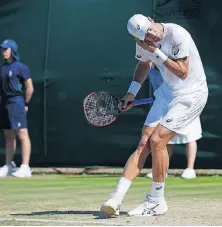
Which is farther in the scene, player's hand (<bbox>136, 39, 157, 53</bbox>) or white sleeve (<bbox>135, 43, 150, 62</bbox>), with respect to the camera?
white sleeve (<bbox>135, 43, 150, 62</bbox>)

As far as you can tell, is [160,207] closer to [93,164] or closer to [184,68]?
[184,68]

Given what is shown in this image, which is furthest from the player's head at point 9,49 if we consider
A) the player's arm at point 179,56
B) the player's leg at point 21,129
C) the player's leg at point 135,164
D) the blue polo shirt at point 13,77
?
the player's arm at point 179,56

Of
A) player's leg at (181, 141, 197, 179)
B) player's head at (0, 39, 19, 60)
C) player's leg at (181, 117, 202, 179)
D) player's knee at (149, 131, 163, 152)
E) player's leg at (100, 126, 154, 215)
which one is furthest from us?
player's head at (0, 39, 19, 60)

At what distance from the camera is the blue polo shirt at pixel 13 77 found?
1209 centimetres

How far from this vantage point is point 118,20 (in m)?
12.6

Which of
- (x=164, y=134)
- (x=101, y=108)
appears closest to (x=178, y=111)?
Answer: (x=164, y=134)

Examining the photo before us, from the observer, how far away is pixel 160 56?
21.5 ft

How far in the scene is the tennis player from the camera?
6594mm

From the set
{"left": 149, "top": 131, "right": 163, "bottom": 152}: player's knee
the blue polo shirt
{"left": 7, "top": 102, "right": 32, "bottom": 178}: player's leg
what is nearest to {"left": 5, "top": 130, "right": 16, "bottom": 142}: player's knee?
{"left": 7, "top": 102, "right": 32, "bottom": 178}: player's leg

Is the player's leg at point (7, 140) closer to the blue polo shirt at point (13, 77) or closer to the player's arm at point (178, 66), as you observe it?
the blue polo shirt at point (13, 77)

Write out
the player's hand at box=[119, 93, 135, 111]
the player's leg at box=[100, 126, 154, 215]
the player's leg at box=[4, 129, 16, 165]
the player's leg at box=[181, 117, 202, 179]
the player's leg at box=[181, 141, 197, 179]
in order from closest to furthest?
the player's leg at box=[100, 126, 154, 215], the player's hand at box=[119, 93, 135, 111], the player's leg at box=[181, 117, 202, 179], the player's leg at box=[181, 141, 197, 179], the player's leg at box=[4, 129, 16, 165]

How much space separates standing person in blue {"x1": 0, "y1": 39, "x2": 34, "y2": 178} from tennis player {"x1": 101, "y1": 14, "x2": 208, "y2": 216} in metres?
5.21

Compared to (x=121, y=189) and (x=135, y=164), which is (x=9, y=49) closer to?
(x=135, y=164)

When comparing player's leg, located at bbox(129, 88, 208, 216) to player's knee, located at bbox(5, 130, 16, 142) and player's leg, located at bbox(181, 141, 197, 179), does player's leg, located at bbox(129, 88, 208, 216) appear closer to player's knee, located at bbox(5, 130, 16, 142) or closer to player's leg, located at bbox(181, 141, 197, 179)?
player's leg, located at bbox(181, 141, 197, 179)
